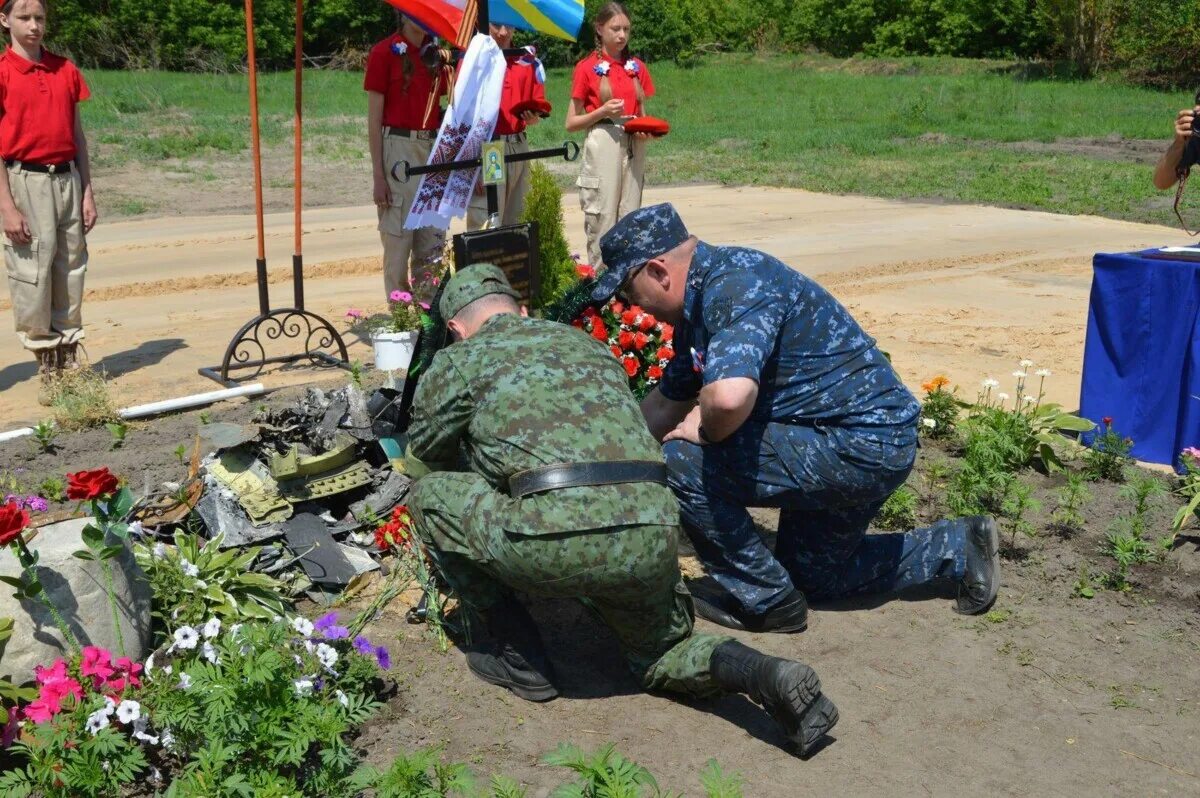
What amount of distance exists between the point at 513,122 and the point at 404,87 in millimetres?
740

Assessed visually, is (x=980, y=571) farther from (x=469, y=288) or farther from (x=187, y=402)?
(x=187, y=402)

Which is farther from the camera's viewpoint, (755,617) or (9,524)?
(755,617)

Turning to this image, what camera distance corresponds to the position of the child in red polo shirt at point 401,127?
7.36m

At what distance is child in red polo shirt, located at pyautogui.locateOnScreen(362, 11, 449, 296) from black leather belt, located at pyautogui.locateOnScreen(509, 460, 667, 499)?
4373 millimetres

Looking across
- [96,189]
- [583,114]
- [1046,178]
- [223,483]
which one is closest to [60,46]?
[96,189]

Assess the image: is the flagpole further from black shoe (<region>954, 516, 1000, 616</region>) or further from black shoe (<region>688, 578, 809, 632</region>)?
black shoe (<region>954, 516, 1000, 616</region>)

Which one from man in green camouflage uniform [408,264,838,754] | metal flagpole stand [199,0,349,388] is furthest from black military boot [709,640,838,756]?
metal flagpole stand [199,0,349,388]

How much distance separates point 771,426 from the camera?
158 inches

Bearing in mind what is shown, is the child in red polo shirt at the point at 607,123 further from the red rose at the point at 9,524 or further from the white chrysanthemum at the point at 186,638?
the red rose at the point at 9,524

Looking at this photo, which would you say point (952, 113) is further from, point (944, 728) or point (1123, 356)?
point (944, 728)

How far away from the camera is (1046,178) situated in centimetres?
1631

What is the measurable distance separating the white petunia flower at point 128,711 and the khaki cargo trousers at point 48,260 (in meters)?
4.33

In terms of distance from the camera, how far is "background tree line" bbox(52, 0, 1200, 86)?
32.3m

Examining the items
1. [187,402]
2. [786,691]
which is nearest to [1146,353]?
[786,691]
